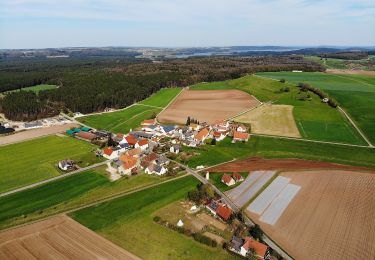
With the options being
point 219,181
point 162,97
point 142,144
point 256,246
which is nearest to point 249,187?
point 219,181

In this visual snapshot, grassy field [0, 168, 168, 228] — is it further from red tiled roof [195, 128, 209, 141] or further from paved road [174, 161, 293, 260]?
red tiled roof [195, 128, 209, 141]

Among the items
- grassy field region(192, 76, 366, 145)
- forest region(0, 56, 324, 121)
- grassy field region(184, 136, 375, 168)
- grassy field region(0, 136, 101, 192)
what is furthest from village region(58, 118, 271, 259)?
forest region(0, 56, 324, 121)

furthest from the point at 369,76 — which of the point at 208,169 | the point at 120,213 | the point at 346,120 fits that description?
the point at 120,213

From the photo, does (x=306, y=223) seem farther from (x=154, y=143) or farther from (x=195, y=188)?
(x=154, y=143)

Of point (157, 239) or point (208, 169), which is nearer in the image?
point (157, 239)

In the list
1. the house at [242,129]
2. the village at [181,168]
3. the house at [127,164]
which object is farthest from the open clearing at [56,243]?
the house at [242,129]

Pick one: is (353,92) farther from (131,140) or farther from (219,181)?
(219,181)

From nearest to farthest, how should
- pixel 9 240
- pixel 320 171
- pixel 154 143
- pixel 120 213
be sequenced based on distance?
pixel 9 240
pixel 120 213
pixel 320 171
pixel 154 143
